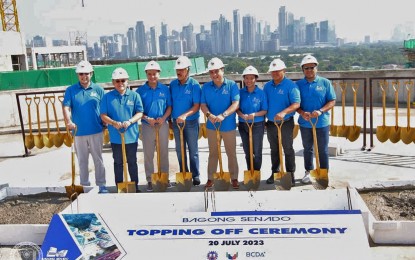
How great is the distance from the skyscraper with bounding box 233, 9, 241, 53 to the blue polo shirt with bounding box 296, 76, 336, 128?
12159 centimetres

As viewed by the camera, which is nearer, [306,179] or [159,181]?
[159,181]

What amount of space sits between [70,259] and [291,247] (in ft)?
6.08

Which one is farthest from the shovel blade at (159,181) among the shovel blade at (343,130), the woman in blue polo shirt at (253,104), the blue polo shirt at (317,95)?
the shovel blade at (343,130)

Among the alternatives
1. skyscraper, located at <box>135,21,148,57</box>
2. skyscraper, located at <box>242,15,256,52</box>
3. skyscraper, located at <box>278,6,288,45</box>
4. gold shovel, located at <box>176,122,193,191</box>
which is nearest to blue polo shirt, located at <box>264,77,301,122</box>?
gold shovel, located at <box>176,122,193,191</box>

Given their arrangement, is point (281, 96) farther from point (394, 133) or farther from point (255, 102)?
point (394, 133)

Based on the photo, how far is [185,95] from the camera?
231 inches

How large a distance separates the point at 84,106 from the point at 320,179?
10.5 feet

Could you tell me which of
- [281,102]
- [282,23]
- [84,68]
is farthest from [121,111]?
[282,23]

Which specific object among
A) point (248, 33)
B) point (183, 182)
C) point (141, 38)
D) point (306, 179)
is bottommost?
→ point (306, 179)

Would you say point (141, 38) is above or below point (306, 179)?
above

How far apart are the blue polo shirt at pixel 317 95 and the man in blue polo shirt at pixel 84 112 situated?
2678 millimetres

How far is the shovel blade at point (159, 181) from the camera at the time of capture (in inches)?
237

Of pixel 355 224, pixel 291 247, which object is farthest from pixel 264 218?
pixel 355 224

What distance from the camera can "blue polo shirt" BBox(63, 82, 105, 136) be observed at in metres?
5.82
